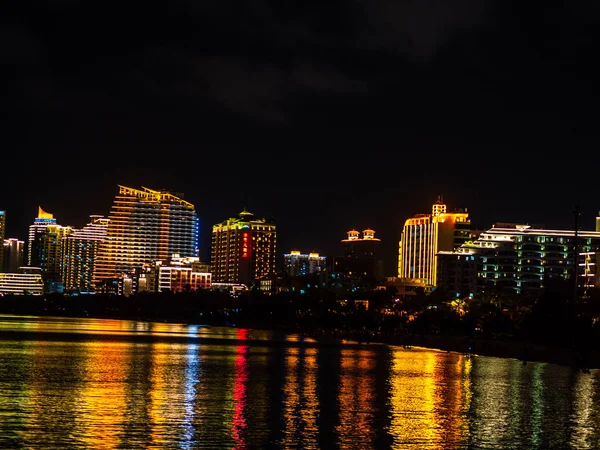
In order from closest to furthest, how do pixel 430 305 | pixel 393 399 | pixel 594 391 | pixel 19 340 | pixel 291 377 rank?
pixel 393 399 → pixel 594 391 → pixel 291 377 → pixel 19 340 → pixel 430 305

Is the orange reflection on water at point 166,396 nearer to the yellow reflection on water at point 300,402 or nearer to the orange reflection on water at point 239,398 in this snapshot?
the orange reflection on water at point 239,398

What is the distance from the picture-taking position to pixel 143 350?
340 ft

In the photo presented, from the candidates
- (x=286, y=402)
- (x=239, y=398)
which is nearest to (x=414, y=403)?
(x=286, y=402)

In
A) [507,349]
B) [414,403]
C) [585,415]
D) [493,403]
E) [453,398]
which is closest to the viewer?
[585,415]

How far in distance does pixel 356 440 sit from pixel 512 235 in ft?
525

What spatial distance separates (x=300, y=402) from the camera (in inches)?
2285

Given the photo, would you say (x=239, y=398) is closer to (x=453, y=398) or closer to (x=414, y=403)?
(x=414, y=403)

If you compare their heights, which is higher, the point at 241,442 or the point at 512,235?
the point at 512,235

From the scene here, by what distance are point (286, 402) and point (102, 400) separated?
9.54 meters

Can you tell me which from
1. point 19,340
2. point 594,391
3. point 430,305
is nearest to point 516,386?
point 594,391

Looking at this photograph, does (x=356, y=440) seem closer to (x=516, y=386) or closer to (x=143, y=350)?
(x=516, y=386)

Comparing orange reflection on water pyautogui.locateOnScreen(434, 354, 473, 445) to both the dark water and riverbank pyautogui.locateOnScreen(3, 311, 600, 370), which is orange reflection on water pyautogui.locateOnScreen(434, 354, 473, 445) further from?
riverbank pyautogui.locateOnScreen(3, 311, 600, 370)

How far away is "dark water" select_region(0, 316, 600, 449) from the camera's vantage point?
1726 inches

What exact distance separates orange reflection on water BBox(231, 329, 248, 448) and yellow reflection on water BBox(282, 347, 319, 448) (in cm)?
183
